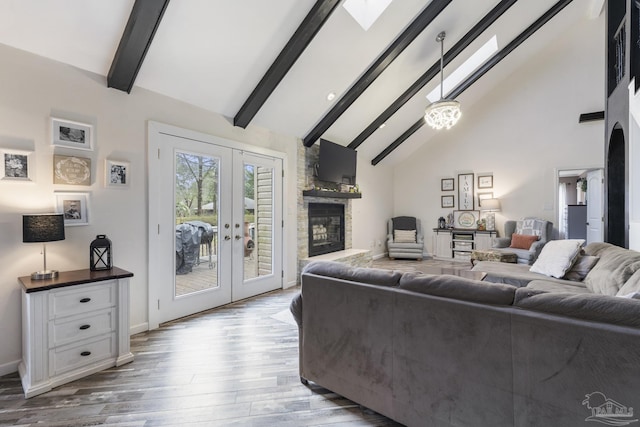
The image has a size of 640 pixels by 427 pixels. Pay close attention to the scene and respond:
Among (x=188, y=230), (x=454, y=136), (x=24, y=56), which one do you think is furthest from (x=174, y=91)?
(x=454, y=136)

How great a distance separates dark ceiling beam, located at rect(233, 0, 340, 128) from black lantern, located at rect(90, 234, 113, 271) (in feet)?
6.62

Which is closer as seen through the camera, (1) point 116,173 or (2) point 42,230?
(2) point 42,230

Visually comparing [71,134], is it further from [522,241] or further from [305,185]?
[522,241]

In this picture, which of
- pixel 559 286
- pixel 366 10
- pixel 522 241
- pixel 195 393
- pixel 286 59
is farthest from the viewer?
pixel 522 241

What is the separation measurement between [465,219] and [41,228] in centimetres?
716

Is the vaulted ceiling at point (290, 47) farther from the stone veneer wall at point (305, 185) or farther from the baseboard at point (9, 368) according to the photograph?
Answer: the baseboard at point (9, 368)

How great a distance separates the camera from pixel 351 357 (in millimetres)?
1753

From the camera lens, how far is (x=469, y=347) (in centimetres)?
136

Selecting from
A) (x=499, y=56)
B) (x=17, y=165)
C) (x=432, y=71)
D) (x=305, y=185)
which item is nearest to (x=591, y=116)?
(x=499, y=56)

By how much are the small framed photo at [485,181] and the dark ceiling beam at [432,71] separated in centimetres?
289

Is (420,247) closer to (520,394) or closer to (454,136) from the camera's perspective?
(454,136)

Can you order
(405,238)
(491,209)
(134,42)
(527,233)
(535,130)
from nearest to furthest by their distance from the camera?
(134,42) < (527,233) < (535,130) < (491,209) < (405,238)

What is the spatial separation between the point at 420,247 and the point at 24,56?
6724mm

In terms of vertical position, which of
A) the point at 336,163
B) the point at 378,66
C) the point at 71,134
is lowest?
the point at 71,134
